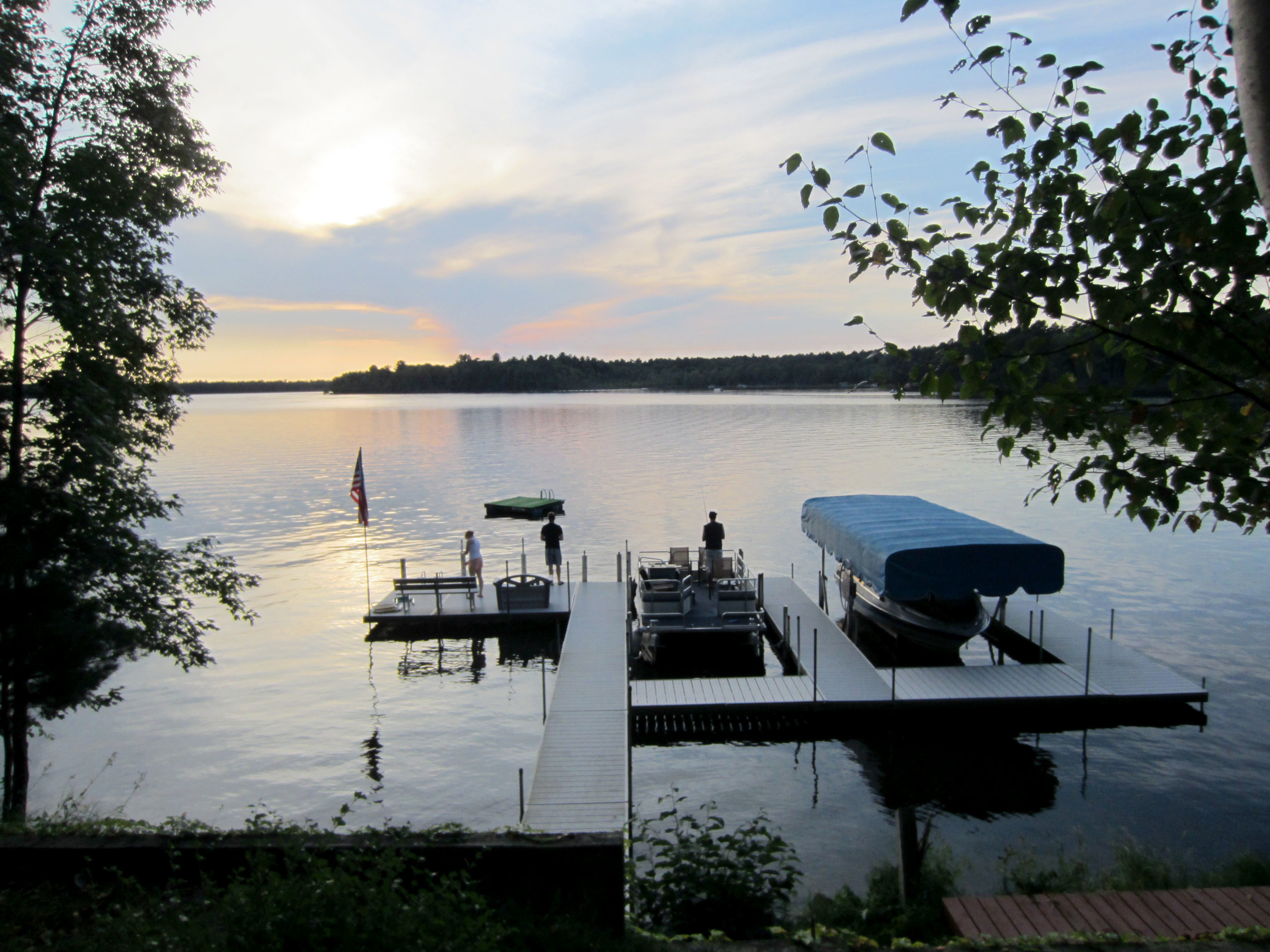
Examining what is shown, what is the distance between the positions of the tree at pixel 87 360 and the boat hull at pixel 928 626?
13.0 metres

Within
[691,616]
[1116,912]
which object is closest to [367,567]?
[691,616]

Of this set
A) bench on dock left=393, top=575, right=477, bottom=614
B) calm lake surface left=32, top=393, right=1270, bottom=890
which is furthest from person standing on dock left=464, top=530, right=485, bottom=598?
calm lake surface left=32, top=393, right=1270, bottom=890

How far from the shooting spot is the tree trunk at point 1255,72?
343 cm

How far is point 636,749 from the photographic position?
14.5 metres

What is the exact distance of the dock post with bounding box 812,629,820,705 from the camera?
49.6 feet

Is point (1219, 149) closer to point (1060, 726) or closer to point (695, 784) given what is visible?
point (695, 784)

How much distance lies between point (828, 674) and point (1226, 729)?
279 inches

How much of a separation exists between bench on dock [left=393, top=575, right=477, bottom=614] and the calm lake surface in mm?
1575

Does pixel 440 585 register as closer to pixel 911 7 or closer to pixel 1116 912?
pixel 1116 912

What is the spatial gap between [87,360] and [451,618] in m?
11.6

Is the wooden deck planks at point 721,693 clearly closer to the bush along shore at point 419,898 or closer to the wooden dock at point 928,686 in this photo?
the wooden dock at point 928,686

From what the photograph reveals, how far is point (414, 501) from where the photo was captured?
160 ft

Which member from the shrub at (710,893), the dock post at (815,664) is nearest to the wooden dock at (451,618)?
the dock post at (815,664)

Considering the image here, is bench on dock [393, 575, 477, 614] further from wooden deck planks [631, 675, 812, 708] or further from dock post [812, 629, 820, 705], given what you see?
dock post [812, 629, 820, 705]
